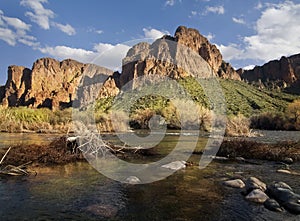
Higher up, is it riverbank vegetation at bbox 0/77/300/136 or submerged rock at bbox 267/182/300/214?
riverbank vegetation at bbox 0/77/300/136

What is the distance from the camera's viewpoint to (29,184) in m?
11.7

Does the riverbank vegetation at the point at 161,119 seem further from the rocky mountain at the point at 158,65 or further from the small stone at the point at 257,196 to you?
the rocky mountain at the point at 158,65

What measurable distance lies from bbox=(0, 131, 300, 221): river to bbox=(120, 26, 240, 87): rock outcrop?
13522cm

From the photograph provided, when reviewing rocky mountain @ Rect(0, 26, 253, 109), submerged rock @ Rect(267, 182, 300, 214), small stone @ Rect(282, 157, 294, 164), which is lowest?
small stone @ Rect(282, 157, 294, 164)

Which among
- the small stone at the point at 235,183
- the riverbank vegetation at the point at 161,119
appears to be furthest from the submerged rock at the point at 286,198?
the riverbank vegetation at the point at 161,119

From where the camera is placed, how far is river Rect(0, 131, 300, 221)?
826cm

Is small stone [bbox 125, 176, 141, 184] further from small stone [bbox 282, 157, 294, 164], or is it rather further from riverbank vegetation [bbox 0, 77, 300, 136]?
riverbank vegetation [bbox 0, 77, 300, 136]

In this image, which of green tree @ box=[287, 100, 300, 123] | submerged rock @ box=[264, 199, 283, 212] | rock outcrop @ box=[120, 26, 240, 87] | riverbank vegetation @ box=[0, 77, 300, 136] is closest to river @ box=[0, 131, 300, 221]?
submerged rock @ box=[264, 199, 283, 212]

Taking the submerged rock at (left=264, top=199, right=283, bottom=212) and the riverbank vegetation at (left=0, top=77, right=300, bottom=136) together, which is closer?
the submerged rock at (left=264, top=199, right=283, bottom=212)

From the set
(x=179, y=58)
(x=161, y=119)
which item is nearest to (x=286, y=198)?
(x=161, y=119)

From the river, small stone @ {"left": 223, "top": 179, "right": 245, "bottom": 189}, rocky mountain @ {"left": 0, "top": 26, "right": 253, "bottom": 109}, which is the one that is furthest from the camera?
rocky mountain @ {"left": 0, "top": 26, "right": 253, "bottom": 109}

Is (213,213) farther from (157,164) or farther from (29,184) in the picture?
(157,164)

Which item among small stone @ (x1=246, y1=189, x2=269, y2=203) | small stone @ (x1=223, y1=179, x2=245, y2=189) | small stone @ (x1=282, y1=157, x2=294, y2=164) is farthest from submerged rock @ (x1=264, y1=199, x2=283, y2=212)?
small stone @ (x1=282, y1=157, x2=294, y2=164)

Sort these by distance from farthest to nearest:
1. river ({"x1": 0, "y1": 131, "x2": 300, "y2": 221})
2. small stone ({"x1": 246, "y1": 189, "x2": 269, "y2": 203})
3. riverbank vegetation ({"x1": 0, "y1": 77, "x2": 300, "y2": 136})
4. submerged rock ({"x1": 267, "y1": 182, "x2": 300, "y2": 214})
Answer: riverbank vegetation ({"x1": 0, "y1": 77, "x2": 300, "y2": 136}) → small stone ({"x1": 246, "y1": 189, "x2": 269, "y2": 203}) → submerged rock ({"x1": 267, "y1": 182, "x2": 300, "y2": 214}) → river ({"x1": 0, "y1": 131, "x2": 300, "y2": 221})
